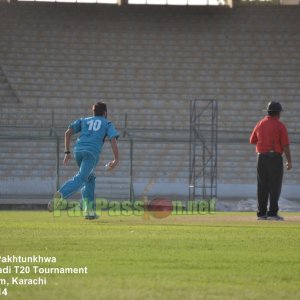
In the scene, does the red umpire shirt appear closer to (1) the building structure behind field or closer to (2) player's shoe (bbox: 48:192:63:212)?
(2) player's shoe (bbox: 48:192:63:212)

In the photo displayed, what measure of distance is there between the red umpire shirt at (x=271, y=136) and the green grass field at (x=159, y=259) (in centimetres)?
174

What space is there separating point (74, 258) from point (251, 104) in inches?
982

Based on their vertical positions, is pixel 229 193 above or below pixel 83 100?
below

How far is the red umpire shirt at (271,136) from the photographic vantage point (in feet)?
49.6

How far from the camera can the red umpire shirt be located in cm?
1512

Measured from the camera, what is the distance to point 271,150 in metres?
15.3

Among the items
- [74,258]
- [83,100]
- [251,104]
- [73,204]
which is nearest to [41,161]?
[83,100]

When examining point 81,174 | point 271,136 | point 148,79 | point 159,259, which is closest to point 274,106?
point 271,136

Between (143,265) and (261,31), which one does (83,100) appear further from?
(143,265)

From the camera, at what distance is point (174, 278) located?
25.1 ft

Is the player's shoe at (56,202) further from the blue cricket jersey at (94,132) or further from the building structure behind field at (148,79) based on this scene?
the building structure behind field at (148,79)

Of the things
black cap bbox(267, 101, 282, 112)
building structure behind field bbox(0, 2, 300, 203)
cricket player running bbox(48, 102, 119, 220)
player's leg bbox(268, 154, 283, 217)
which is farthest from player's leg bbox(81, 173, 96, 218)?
building structure behind field bbox(0, 2, 300, 203)

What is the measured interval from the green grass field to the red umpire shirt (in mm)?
1736

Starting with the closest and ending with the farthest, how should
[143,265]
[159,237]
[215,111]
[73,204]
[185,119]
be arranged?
[143,265], [159,237], [73,204], [215,111], [185,119]
